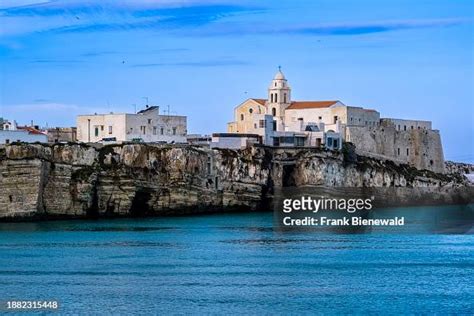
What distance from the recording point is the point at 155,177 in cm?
6206

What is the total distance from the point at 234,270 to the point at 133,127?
→ 30821mm

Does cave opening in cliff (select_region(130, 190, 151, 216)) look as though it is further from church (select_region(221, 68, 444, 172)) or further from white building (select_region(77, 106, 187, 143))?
church (select_region(221, 68, 444, 172))

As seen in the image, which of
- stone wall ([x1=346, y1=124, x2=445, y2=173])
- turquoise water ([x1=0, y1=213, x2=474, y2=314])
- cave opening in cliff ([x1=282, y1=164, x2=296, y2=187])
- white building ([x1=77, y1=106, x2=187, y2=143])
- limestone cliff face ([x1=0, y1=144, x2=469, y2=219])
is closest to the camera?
turquoise water ([x1=0, y1=213, x2=474, y2=314])

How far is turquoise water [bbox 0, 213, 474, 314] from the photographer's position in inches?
1184

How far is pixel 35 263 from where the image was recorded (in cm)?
3744

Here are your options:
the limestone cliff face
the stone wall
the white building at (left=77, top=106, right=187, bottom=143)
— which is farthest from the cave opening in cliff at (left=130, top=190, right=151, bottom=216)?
the stone wall

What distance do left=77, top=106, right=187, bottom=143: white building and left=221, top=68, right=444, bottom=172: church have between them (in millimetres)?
2608

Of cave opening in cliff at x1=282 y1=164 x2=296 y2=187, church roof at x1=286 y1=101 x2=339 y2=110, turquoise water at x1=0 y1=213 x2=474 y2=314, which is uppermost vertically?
church roof at x1=286 y1=101 x2=339 y2=110

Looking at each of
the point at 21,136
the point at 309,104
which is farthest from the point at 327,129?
the point at 21,136

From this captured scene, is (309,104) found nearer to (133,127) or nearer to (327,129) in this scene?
(327,129)

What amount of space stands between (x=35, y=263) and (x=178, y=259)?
4.55 m

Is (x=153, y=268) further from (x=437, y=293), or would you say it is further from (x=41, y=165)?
(x=41, y=165)

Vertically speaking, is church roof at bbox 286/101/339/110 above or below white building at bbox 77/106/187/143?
above

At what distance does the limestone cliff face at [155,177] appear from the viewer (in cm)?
5756
